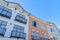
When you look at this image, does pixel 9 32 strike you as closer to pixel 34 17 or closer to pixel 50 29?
pixel 34 17

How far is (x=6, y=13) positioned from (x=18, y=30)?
11.6ft

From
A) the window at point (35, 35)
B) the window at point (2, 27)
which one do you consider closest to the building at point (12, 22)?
the window at point (2, 27)

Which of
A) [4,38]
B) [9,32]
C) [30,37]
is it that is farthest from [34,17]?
[4,38]

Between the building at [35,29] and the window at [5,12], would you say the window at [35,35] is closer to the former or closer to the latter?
the building at [35,29]

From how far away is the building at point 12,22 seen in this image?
1052 cm

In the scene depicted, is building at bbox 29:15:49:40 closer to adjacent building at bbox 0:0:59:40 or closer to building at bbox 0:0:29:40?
adjacent building at bbox 0:0:59:40

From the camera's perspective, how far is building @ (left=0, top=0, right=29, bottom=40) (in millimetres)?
10523

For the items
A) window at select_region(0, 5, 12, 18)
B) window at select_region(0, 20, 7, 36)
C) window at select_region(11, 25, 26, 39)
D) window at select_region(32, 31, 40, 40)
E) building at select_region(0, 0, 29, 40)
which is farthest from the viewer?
window at select_region(32, 31, 40, 40)

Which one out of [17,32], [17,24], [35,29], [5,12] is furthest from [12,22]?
[35,29]

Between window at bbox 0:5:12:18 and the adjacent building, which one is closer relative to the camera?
the adjacent building

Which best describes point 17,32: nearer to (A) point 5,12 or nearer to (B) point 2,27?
(B) point 2,27

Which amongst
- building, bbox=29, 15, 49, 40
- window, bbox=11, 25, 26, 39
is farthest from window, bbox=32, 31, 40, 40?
window, bbox=11, 25, 26, 39

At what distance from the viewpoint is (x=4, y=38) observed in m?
10.0

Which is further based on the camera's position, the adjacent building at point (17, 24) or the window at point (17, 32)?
the window at point (17, 32)
